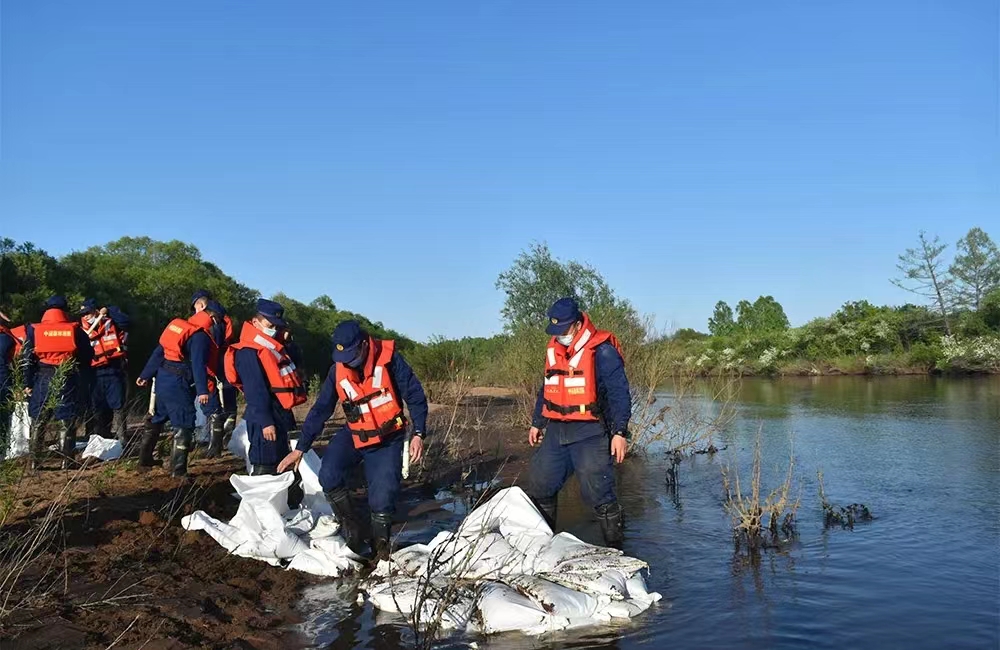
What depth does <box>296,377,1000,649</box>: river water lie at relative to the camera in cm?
497

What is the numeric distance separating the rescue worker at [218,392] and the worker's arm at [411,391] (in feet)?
9.80

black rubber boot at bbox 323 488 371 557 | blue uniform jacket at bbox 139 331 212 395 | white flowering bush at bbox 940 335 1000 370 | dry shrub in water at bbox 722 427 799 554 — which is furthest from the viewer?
white flowering bush at bbox 940 335 1000 370

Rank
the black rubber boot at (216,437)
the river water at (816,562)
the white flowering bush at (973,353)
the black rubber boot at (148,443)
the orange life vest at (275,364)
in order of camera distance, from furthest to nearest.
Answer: the white flowering bush at (973,353) < the black rubber boot at (216,437) < the black rubber boot at (148,443) < the orange life vest at (275,364) < the river water at (816,562)

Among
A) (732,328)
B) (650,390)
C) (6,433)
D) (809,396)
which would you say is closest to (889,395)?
(809,396)

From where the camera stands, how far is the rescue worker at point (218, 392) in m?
9.05

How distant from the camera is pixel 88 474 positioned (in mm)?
7258

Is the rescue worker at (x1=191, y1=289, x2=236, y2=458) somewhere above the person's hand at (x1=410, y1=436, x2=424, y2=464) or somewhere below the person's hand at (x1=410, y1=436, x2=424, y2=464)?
above

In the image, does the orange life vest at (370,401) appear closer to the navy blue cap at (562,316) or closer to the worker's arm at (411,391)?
the worker's arm at (411,391)

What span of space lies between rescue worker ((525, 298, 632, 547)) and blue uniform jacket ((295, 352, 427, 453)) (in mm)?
1018

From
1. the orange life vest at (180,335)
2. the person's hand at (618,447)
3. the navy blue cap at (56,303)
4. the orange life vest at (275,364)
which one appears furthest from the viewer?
the navy blue cap at (56,303)

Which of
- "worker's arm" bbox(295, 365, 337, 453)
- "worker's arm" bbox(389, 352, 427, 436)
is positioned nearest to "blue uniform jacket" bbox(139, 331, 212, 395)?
"worker's arm" bbox(295, 365, 337, 453)

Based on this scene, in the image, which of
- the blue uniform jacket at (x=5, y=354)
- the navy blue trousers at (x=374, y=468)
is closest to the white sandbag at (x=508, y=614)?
the navy blue trousers at (x=374, y=468)

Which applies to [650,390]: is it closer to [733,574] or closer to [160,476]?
[733,574]

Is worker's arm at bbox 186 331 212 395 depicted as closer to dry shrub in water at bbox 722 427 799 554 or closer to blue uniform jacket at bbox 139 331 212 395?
blue uniform jacket at bbox 139 331 212 395
